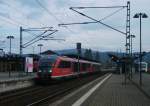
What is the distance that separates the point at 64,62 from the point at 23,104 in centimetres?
2633

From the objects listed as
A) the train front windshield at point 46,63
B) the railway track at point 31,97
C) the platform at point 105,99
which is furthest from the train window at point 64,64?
the platform at point 105,99

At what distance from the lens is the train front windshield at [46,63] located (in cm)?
4425

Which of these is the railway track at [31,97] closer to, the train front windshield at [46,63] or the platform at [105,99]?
the platform at [105,99]

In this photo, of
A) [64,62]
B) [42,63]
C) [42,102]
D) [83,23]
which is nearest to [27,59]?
[42,63]

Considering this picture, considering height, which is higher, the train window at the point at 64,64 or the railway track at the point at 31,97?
the train window at the point at 64,64

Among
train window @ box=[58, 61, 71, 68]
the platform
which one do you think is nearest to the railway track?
the platform

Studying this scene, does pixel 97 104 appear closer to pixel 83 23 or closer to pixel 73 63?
pixel 83 23

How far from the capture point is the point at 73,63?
57062 millimetres

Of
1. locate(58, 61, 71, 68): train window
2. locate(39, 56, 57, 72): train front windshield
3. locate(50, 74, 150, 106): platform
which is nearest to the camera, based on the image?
locate(50, 74, 150, 106): platform

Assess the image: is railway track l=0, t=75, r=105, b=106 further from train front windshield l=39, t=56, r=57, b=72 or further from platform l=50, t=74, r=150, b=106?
train front windshield l=39, t=56, r=57, b=72

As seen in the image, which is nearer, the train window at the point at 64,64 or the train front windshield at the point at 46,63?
the train front windshield at the point at 46,63

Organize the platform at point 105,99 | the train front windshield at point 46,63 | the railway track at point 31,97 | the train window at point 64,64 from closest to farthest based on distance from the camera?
A: the platform at point 105,99
the railway track at point 31,97
the train front windshield at point 46,63
the train window at point 64,64

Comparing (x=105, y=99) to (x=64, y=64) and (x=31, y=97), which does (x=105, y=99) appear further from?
(x=64, y=64)

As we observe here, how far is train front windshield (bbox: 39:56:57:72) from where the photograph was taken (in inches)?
1742
